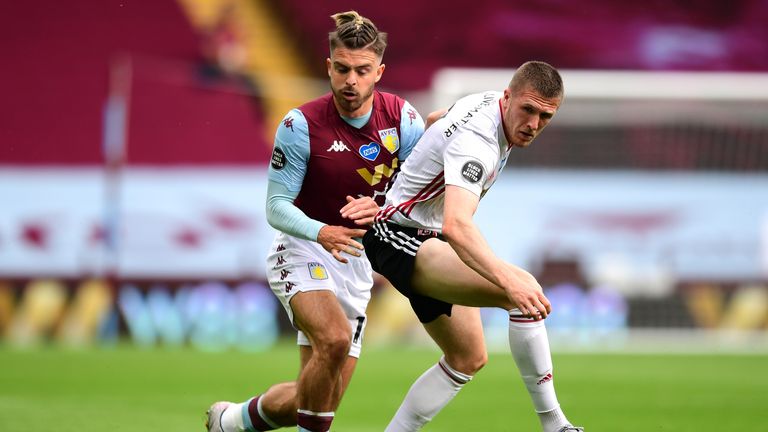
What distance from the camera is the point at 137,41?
Answer: 70.4ft

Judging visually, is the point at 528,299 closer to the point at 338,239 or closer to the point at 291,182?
the point at 338,239

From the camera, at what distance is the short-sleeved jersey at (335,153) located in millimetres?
6348

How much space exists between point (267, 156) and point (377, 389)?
35.0 ft

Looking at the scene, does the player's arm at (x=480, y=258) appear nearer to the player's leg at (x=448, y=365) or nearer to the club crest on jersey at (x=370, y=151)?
the player's leg at (x=448, y=365)

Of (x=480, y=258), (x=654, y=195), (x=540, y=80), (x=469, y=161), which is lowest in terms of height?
(x=480, y=258)

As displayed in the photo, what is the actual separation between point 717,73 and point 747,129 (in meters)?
3.51

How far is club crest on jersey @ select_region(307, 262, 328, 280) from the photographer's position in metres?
6.42

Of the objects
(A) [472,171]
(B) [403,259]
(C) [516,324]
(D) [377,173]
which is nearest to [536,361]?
(C) [516,324]

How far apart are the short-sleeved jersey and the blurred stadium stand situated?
35.6ft

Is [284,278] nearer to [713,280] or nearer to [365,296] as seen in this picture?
[365,296]

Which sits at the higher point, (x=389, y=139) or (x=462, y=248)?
(x=389, y=139)

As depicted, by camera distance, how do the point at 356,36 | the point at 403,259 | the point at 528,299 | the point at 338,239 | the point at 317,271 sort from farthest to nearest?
the point at 317,271, the point at 356,36, the point at 338,239, the point at 403,259, the point at 528,299

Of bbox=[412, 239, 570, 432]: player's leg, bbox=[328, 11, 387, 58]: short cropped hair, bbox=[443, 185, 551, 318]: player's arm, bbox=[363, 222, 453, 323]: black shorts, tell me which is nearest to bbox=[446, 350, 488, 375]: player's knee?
bbox=[363, 222, 453, 323]: black shorts

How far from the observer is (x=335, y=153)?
6406 millimetres
